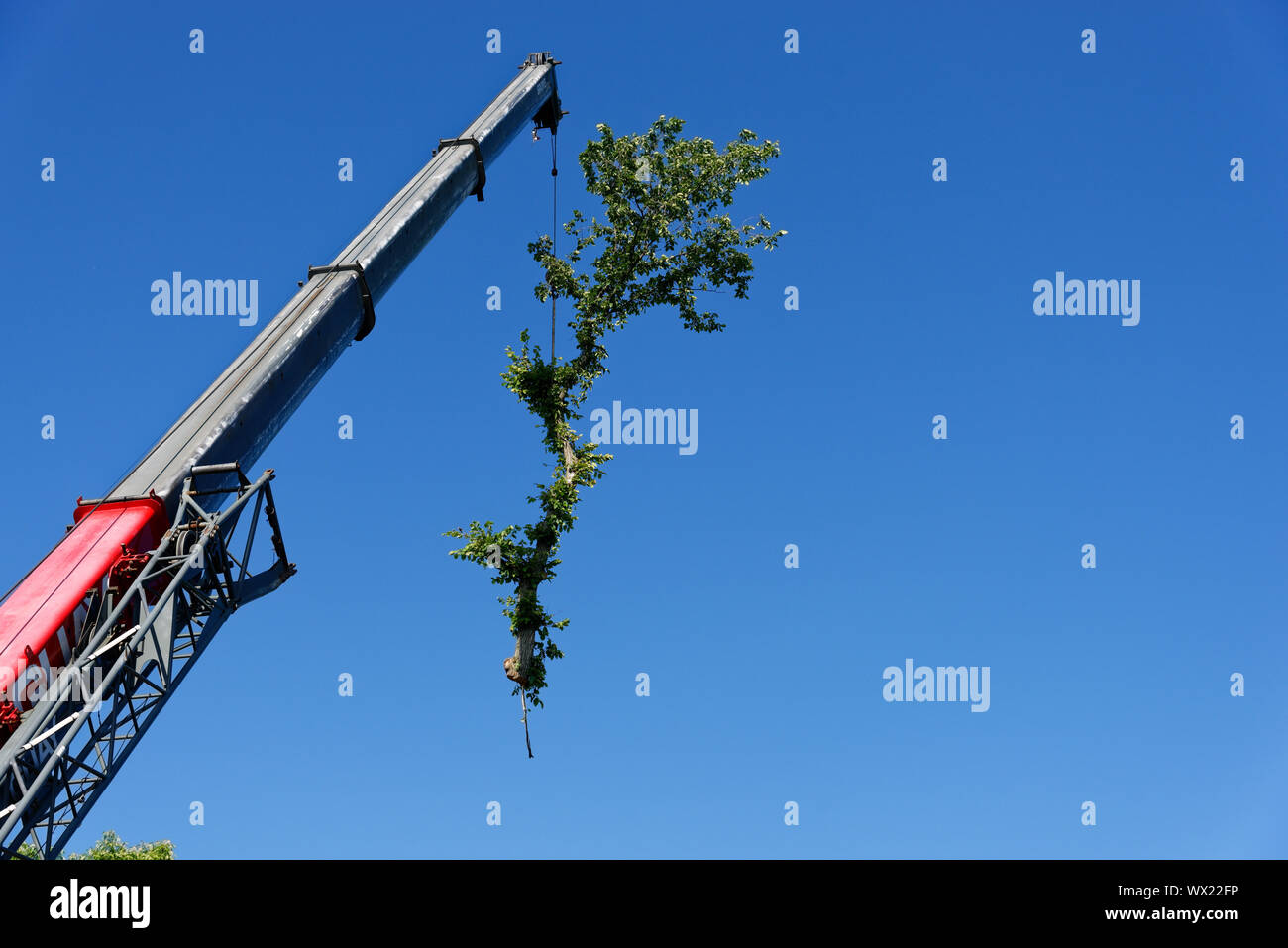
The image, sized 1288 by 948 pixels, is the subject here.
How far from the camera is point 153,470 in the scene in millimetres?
14898

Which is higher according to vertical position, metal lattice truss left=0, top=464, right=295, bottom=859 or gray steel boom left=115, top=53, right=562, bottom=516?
gray steel boom left=115, top=53, right=562, bottom=516

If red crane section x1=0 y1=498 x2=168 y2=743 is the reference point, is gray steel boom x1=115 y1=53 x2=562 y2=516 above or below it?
above

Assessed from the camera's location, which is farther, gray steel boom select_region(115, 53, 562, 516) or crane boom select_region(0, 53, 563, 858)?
gray steel boom select_region(115, 53, 562, 516)

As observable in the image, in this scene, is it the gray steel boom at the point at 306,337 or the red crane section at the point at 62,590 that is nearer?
the red crane section at the point at 62,590

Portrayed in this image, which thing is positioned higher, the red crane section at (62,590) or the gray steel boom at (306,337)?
the gray steel boom at (306,337)

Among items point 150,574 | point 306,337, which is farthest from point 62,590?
point 306,337

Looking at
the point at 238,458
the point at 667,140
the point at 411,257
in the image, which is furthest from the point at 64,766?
the point at 667,140

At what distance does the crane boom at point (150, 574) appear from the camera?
12.4 meters

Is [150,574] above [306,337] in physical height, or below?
below

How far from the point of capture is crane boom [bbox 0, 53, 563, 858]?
12445 millimetres

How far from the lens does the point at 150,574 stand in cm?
1402

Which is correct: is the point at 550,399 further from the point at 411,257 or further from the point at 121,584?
the point at 121,584

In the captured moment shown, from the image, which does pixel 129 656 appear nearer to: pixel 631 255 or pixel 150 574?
pixel 150 574

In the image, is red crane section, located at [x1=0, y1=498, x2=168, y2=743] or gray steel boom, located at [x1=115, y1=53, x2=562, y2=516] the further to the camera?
gray steel boom, located at [x1=115, y1=53, x2=562, y2=516]
